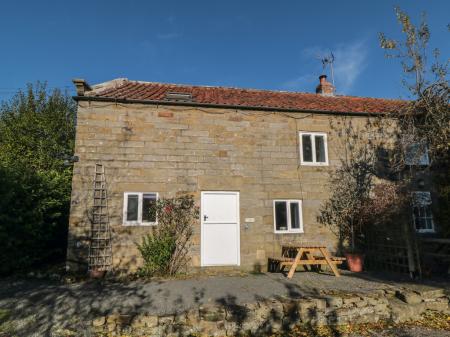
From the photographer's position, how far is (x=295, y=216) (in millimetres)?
9867

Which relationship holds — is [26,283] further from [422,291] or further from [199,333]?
[422,291]

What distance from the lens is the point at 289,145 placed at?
33.6 feet

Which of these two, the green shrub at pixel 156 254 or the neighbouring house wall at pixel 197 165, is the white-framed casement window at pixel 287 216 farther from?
the green shrub at pixel 156 254

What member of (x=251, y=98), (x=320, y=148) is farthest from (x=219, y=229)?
(x=251, y=98)

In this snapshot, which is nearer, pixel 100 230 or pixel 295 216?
pixel 100 230

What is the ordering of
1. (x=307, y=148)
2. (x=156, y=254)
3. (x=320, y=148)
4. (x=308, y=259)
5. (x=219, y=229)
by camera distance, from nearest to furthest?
(x=156, y=254), (x=308, y=259), (x=219, y=229), (x=307, y=148), (x=320, y=148)

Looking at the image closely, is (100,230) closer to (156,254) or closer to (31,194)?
(156,254)

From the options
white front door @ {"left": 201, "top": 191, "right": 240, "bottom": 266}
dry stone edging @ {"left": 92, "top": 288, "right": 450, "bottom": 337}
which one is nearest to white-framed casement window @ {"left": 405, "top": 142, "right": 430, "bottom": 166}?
dry stone edging @ {"left": 92, "top": 288, "right": 450, "bottom": 337}

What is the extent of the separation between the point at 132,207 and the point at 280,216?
469 cm

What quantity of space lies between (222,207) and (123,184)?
10.2ft

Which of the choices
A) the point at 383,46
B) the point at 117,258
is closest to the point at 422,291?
the point at 383,46

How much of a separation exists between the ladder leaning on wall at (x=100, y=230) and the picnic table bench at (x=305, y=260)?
4.86 m

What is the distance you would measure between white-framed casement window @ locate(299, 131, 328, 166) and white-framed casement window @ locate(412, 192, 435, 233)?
3531 mm

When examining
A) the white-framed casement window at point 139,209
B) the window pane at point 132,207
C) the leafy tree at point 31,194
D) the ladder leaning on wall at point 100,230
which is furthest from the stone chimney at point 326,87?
the leafy tree at point 31,194
